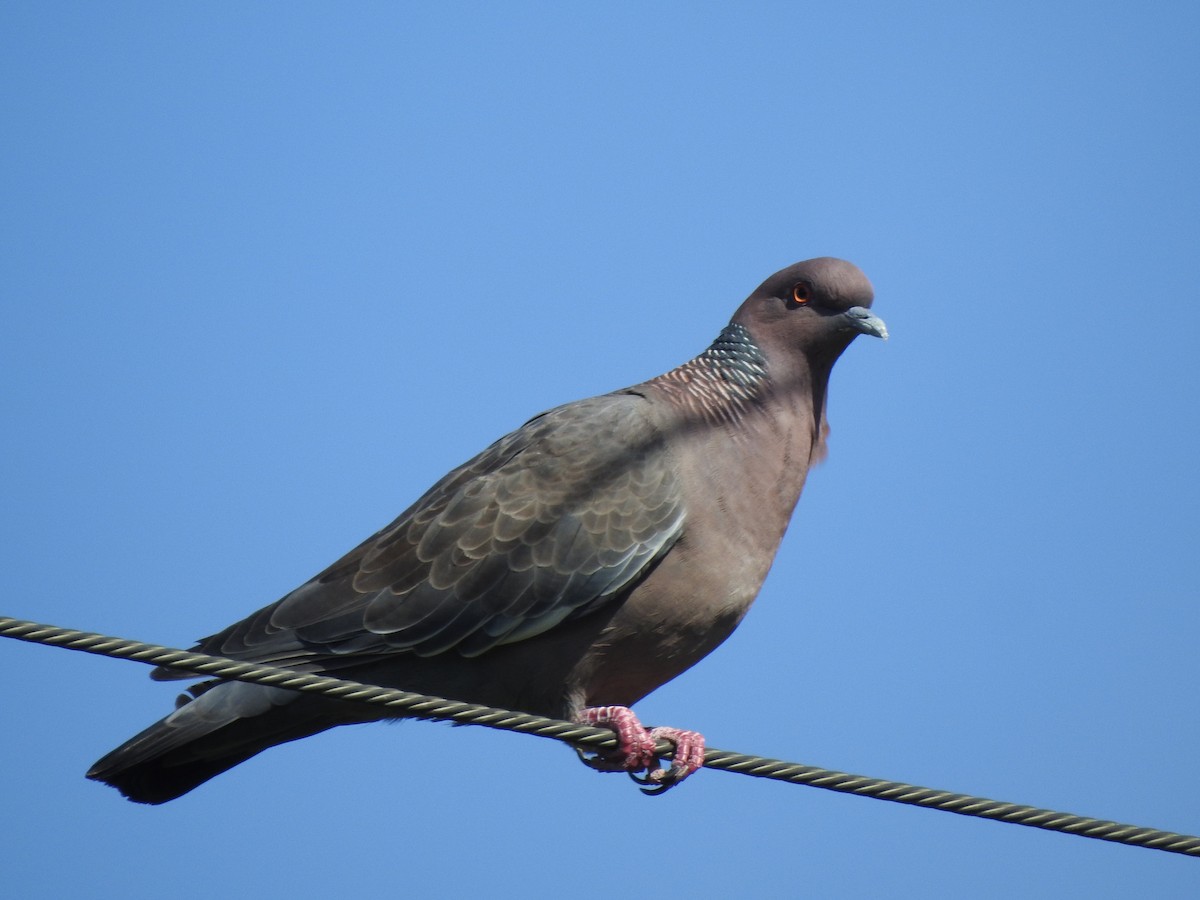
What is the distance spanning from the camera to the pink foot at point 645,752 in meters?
4.46

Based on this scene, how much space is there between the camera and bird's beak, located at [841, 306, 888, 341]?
5.38 meters

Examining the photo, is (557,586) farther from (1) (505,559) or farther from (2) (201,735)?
(2) (201,735)

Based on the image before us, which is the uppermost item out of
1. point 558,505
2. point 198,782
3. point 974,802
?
point 558,505

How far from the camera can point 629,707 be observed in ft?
16.9

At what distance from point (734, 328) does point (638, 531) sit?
1143mm

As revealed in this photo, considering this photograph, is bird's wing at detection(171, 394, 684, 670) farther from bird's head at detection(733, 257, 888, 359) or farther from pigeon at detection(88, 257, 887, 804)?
bird's head at detection(733, 257, 888, 359)

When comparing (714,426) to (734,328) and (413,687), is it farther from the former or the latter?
(413,687)

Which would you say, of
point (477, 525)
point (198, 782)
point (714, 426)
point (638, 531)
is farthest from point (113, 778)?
point (714, 426)

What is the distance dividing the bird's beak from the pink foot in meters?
1.72

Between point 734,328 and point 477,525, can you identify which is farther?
point 734,328

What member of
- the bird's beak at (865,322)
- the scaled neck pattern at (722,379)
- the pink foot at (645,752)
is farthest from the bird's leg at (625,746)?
the bird's beak at (865,322)

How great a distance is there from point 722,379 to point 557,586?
1.04 m

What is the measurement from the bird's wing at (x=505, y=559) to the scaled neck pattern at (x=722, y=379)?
190mm

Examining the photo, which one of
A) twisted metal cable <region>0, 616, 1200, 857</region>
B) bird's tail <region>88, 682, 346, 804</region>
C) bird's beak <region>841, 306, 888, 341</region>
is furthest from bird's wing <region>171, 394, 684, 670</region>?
twisted metal cable <region>0, 616, 1200, 857</region>
